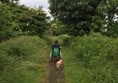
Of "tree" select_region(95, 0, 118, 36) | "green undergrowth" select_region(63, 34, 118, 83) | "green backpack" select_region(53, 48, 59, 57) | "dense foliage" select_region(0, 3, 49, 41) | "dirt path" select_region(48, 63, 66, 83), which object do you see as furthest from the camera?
"dense foliage" select_region(0, 3, 49, 41)

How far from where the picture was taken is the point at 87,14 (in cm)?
3453

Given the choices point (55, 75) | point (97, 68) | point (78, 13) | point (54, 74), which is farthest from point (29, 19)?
point (97, 68)

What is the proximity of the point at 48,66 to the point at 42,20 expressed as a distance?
22.4 meters

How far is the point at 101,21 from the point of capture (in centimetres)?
3328

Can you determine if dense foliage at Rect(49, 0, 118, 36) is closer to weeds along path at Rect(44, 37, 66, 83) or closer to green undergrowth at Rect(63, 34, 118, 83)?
green undergrowth at Rect(63, 34, 118, 83)

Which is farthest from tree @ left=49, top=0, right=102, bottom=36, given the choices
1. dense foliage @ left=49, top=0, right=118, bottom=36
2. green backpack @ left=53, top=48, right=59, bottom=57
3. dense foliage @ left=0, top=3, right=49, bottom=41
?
green backpack @ left=53, top=48, right=59, bottom=57

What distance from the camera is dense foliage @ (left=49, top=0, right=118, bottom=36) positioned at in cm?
3341

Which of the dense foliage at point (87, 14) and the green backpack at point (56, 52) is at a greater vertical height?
the dense foliage at point (87, 14)

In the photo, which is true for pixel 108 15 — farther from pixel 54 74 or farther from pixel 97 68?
pixel 97 68

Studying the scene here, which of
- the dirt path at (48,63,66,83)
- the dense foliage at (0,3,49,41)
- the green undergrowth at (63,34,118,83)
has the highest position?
the dense foliage at (0,3,49,41)

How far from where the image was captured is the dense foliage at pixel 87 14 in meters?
33.4

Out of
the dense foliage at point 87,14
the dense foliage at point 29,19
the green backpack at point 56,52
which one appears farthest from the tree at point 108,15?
the green backpack at point 56,52

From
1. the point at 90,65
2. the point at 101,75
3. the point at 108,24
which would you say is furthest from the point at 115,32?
the point at 101,75

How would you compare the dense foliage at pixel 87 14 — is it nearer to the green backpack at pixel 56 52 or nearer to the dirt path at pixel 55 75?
the green backpack at pixel 56 52
